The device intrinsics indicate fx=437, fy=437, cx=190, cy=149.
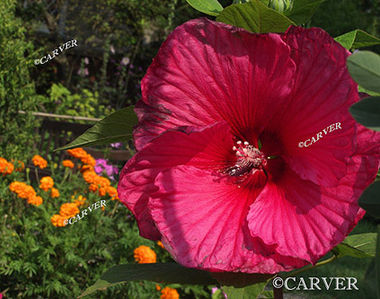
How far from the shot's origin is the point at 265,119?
0.41 m

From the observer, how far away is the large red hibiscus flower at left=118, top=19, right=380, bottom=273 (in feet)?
1.06

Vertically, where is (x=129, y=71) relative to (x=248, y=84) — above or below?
below

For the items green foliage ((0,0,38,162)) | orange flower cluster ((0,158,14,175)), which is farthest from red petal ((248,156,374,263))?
green foliage ((0,0,38,162))

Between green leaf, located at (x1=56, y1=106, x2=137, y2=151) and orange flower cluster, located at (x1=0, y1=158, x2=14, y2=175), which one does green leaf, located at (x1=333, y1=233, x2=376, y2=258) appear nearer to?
green leaf, located at (x1=56, y1=106, x2=137, y2=151)

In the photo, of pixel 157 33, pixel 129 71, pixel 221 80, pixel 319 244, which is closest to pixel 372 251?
pixel 319 244

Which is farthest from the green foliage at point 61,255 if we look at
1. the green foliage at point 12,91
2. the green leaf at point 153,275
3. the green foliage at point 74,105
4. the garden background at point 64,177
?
the green foliage at point 74,105

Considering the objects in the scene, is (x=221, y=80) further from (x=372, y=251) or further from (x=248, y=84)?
(x=372, y=251)

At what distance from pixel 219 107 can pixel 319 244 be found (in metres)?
0.14

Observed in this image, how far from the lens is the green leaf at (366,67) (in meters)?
0.24

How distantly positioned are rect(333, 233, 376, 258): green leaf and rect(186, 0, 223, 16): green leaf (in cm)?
24

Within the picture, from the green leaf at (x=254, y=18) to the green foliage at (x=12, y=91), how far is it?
289 centimetres

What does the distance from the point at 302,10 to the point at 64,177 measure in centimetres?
228

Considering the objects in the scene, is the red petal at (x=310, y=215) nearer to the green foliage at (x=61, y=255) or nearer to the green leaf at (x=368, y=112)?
the green leaf at (x=368, y=112)

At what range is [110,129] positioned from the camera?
1.33ft
